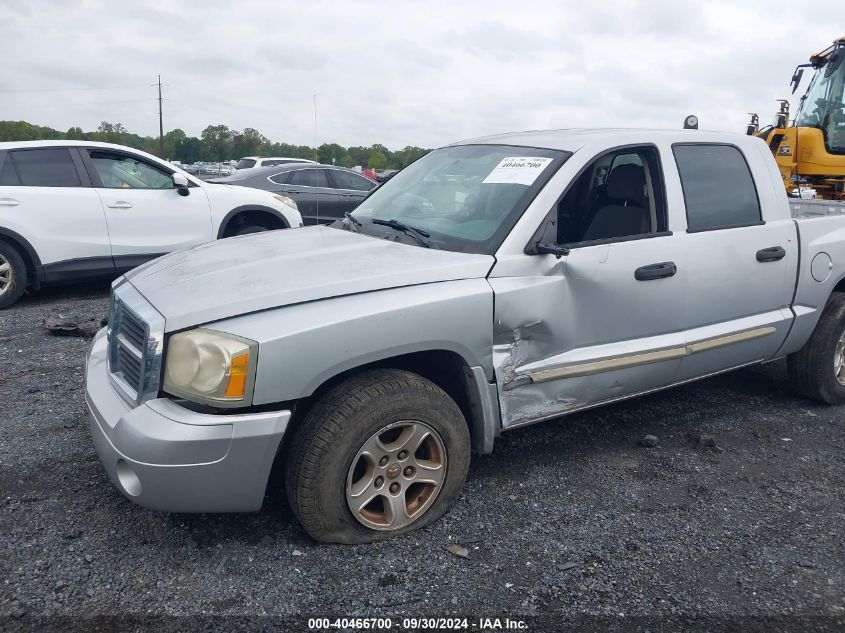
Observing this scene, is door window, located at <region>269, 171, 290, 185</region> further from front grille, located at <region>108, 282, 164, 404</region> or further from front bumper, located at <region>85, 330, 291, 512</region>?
front bumper, located at <region>85, 330, 291, 512</region>

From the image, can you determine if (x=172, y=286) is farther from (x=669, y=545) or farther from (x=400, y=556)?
(x=669, y=545)

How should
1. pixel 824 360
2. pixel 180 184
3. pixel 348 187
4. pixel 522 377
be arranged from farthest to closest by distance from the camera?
pixel 348 187 → pixel 180 184 → pixel 824 360 → pixel 522 377

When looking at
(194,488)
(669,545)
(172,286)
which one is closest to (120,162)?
(172,286)

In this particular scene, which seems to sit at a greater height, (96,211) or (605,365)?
(96,211)

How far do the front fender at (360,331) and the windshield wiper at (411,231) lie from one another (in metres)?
0.45

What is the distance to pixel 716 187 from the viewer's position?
3980 mm

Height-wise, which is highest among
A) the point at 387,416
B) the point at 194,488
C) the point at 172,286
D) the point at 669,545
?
the point at 172,286

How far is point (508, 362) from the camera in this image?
123 inches

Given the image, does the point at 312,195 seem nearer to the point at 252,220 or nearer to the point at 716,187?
the point at 252,220

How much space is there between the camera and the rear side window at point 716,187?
3.86 meters

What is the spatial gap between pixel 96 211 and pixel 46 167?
650 millimetres

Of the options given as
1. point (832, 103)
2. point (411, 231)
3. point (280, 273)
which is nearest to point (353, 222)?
point (411, 231)

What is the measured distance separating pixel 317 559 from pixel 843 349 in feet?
12.4

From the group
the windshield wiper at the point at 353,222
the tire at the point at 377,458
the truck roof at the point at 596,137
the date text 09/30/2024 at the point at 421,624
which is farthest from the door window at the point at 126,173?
the date text 09/30/2024 at the point at 421,624
